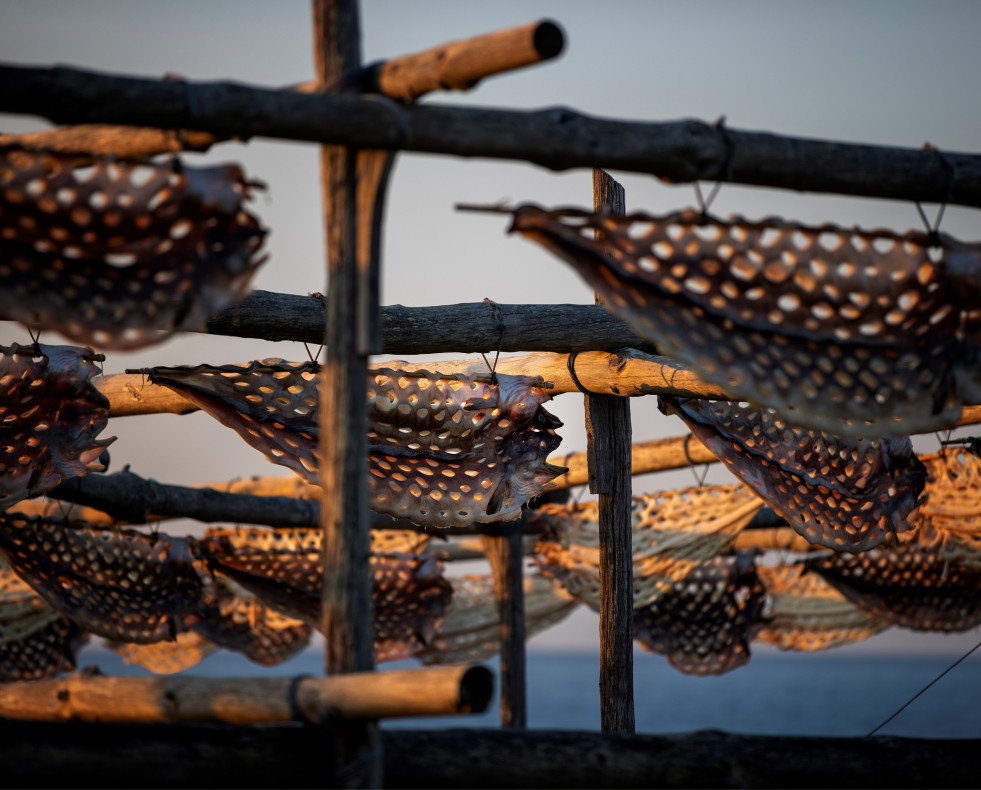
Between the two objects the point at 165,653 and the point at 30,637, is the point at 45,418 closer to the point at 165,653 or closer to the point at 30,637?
the point at 30,637

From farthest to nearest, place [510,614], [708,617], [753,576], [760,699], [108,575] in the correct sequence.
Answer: [760,699] < [753,576] < [708,617] < [510,614] < [108,575]

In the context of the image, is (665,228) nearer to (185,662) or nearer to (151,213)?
(151,213)

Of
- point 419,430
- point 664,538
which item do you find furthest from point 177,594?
point 664,538

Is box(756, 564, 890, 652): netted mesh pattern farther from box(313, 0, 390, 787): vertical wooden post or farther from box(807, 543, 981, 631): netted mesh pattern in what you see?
box(313, 0, 390, 787): vertical wooden post

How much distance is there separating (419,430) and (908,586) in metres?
3.65

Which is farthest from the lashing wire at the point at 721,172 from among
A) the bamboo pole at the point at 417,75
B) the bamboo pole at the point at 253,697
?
the bamboo pole at the point at 253,697

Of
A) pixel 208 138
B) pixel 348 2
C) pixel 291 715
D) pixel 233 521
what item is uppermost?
pixel 348 2

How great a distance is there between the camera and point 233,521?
6.39 m

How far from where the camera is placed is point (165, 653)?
24.5 ft

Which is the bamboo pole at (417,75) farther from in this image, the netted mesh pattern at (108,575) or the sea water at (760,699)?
the sea water at (760,699)

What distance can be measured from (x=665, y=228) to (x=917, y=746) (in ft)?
5.86

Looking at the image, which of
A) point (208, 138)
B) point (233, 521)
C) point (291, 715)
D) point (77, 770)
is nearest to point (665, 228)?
point (208, 138)

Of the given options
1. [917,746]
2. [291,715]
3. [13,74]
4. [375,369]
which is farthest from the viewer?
[375,369]

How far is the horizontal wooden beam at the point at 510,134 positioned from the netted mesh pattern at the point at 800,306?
137mm
